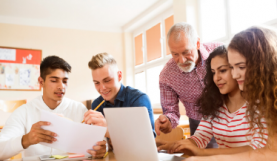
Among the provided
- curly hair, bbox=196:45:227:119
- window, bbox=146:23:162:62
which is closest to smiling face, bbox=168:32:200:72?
curly hair, bbox=196:45:227:119

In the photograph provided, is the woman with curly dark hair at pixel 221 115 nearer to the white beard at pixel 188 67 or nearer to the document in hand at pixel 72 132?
the white beard at pixel 188 67

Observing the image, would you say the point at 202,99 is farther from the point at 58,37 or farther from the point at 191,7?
the point at 58,37

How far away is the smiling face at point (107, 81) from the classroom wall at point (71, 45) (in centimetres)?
369

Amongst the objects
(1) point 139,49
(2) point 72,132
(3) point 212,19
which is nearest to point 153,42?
(1) point 139,49

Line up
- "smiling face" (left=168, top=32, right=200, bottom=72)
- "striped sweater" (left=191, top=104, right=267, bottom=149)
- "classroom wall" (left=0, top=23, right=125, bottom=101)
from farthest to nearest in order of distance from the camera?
"classroom wall" (left=0, top=23, right=125, bottom=101) < "smiling face" (left=168, top=32, right=200, bottom=72) < "striped sweater" (left=191, top=104, right=267, bottom=149)

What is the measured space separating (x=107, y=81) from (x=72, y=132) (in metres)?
0.56

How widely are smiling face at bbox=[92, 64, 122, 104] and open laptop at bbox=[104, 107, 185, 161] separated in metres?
0.52

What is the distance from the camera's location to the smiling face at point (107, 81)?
1458 mm

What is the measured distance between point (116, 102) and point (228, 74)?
0.71 metres

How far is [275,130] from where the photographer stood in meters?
0.89

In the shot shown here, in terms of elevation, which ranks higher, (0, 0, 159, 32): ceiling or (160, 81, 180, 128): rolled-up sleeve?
(0, 0, 159, 32): ceiling

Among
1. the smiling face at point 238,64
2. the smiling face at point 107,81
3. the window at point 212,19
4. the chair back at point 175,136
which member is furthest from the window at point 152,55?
the smiling face at point 238,64

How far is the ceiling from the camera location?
4.15 metres

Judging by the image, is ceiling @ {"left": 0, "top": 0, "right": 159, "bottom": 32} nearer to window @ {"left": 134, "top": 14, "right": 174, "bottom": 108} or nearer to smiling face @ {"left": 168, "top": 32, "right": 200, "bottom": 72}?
window @ {"left": 134, "top": 14, "right": 174, "bottom": 108}
